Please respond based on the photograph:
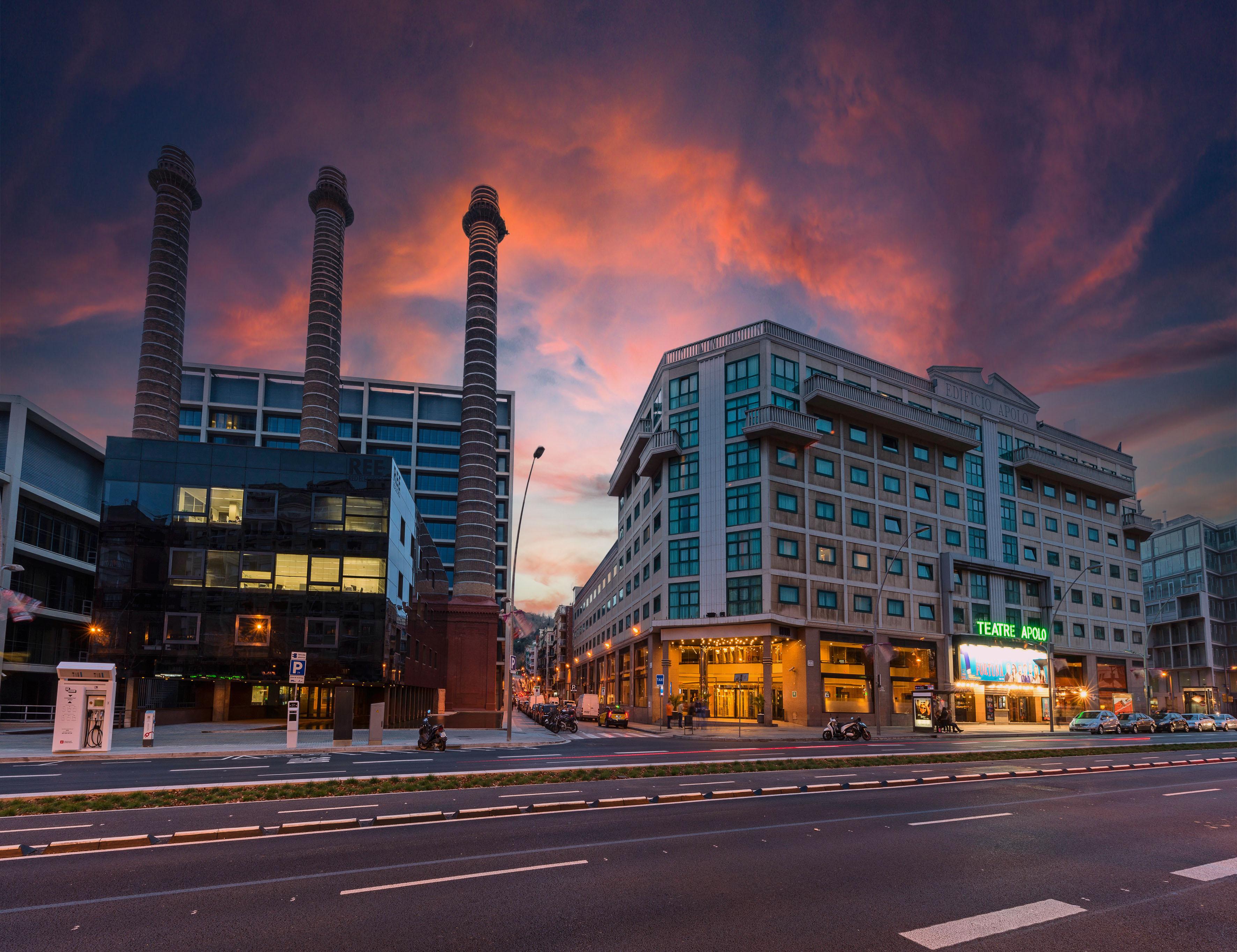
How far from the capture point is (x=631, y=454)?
77875mm

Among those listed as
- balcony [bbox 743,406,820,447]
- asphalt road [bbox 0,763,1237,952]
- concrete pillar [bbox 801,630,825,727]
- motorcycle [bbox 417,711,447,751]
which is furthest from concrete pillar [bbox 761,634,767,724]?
asphalt road [bbox 0,763,1237,952]

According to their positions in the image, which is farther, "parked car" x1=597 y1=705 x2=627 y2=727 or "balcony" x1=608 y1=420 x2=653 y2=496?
"balcony" x1=608 y1=420 x2=653 y2=496

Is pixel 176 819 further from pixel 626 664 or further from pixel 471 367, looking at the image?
pixel 626 664

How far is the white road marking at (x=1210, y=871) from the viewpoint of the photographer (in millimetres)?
10547

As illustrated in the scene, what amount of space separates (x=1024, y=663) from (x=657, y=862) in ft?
252

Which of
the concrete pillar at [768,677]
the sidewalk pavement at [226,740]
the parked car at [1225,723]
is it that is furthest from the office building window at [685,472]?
the parked car at [1225,723]

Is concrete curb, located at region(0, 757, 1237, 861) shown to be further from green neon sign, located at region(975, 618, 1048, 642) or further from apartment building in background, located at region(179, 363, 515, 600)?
apartment building in background, located at region(179, 363, 515, 600)

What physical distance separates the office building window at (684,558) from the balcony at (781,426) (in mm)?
10178

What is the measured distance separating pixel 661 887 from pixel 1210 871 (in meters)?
7.88

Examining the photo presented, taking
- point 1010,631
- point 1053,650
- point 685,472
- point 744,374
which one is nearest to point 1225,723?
point 1053,650

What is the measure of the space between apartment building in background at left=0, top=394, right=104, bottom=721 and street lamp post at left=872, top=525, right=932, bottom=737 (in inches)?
2114

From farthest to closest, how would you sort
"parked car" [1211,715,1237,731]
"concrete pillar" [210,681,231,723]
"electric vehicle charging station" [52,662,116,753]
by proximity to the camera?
"parked car" [1211,715,1237,731] < "concrete pillar" [210,681,231,723] < "electric vehicle charging station" [52,662,116,753]

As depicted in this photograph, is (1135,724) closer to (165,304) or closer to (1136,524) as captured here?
(1136,524)

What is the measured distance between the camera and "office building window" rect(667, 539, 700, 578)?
2511 inches
